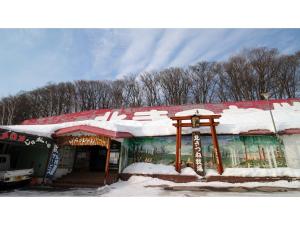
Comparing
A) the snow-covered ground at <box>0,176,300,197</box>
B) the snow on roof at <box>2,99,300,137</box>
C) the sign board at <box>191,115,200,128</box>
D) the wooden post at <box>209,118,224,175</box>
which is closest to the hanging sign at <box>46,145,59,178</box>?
the snow on roof at <box>2,99,300,137</box>

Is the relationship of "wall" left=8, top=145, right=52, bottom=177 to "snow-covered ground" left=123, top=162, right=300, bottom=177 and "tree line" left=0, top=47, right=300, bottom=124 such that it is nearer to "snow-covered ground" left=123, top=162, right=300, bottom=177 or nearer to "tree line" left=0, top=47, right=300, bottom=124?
"snow-covered ground" left=123, top=162, right=300, bottom=177

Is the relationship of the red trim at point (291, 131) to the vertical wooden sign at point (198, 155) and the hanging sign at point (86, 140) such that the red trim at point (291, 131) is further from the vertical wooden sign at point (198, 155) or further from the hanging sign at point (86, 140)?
the hanging sign at point (86, 140)

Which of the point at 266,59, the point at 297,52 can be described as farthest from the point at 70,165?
the point at 297,52

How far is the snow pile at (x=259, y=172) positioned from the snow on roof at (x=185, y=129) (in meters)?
2.41

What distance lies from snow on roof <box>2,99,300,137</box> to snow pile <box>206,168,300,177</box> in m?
2.41

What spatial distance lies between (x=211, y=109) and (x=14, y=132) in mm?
14412

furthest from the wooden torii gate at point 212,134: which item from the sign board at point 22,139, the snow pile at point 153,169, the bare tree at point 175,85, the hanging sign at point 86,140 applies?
the bare tree at point 175,85

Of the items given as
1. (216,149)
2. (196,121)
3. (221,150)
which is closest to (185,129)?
(196,121)

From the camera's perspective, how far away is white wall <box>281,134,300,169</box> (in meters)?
12.0

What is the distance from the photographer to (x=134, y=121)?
55.6 feet

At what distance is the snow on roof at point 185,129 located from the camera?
1313 centimetres

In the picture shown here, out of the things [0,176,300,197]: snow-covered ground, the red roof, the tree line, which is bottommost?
[0,176,300,197]: snow-covered ground

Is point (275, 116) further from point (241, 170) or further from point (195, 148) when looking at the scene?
point (195, 148)

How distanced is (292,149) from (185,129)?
6.53m
